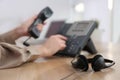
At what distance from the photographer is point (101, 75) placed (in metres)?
0.59

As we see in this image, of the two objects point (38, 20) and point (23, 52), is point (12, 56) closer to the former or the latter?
point (23, 52)

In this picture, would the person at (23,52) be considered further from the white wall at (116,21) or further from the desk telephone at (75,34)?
the white wall at (116,21)

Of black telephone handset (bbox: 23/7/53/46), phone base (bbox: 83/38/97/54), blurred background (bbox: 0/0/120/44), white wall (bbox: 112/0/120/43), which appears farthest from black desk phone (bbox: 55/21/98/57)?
white wall (bbox: 112/0/120/43)

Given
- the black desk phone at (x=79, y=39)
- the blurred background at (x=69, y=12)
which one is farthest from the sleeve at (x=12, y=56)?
the blurred background at (x=69, y=12)

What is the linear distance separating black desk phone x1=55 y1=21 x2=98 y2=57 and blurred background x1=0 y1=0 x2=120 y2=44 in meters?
0.55

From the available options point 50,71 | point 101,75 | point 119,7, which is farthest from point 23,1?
point 119,7

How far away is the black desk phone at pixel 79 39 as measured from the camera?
899mm

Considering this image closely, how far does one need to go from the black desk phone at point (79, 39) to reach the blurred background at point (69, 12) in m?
0.55

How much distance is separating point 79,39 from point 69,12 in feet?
4.19

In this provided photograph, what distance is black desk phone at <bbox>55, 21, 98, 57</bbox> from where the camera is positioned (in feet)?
2.95

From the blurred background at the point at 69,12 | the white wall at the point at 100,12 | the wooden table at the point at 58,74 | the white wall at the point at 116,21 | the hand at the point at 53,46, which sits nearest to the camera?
the wooden table at the point at 58,74

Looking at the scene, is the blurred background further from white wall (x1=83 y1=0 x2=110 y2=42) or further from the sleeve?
the sleeve

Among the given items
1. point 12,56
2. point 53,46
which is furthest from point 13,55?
point 53,46

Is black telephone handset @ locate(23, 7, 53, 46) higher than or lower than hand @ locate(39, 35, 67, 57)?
higher
